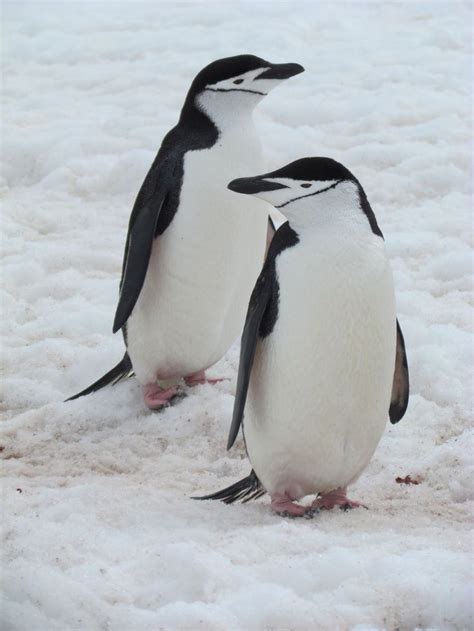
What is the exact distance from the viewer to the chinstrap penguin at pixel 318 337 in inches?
106

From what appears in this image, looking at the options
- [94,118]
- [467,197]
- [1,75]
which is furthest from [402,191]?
[1,75]

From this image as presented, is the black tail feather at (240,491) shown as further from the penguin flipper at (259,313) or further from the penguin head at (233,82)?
the penguin head at (233,82)

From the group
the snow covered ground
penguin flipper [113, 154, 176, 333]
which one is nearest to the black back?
penguin flipper [113, 154, 176, 333]

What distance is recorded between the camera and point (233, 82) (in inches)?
141

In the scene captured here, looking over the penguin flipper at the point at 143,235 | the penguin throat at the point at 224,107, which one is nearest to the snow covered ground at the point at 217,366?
the penguin flipper at the point at 143,235

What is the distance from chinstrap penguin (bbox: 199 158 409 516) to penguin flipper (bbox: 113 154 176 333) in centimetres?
78

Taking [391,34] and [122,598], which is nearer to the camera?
[122,598]

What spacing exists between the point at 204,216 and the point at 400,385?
2.80ft

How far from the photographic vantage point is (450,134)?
6.16m

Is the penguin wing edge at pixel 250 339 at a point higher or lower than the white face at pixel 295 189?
lower

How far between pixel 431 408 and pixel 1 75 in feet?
16.3

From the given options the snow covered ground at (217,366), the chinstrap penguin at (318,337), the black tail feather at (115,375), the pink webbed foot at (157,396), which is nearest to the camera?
the snow covered ground at (217,366)

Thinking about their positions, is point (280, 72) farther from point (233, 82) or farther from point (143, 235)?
point (143, 235)

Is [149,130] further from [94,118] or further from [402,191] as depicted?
[402,191]
